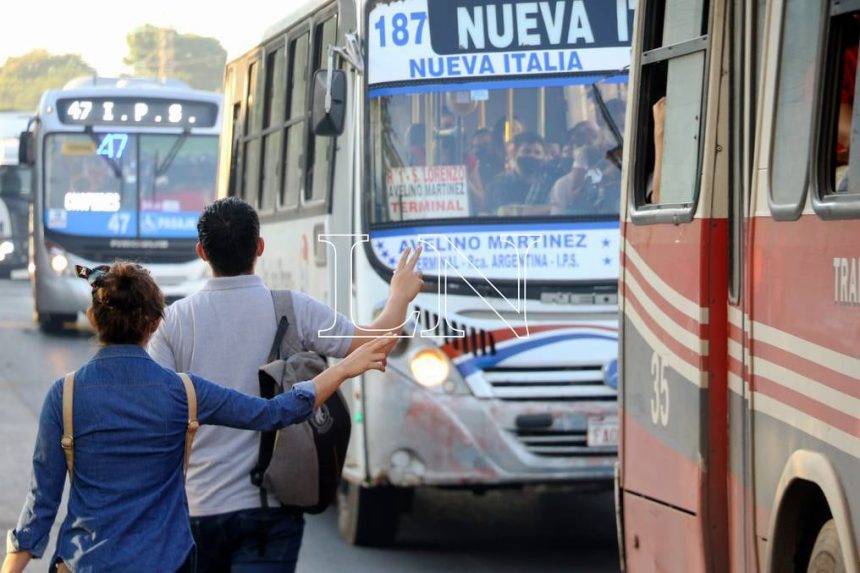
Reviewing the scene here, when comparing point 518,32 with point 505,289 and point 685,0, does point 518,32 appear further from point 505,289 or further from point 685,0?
point 685,0

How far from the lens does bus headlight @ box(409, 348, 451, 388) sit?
8.98 meters

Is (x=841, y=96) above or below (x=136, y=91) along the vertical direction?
below

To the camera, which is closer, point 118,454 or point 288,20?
point 118,454

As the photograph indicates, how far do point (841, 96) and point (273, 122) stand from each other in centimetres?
750

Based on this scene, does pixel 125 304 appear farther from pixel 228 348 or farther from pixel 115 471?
pixel 228 348

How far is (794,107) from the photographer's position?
5109mm

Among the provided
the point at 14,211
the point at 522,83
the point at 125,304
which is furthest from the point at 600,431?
the point at 14,211

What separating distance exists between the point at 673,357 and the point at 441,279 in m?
3.06

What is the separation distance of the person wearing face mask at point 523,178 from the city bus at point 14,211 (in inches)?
1149

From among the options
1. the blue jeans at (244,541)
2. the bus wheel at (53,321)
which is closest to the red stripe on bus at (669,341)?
the blue jeans at (244,541)

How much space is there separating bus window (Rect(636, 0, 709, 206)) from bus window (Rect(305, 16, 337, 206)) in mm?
3347

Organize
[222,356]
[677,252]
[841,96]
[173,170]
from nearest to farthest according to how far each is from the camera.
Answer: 1. [841,96]
2. [222,356]
3. [677,252]
4. [173,170]

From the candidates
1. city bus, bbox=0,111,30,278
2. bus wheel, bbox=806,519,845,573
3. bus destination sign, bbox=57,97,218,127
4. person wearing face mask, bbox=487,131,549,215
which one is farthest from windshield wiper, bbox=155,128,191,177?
bus wheel, bbox=806,519,845,573

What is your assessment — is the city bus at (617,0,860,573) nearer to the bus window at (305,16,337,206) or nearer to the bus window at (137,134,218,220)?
the bus window at (305,16,337,206)
